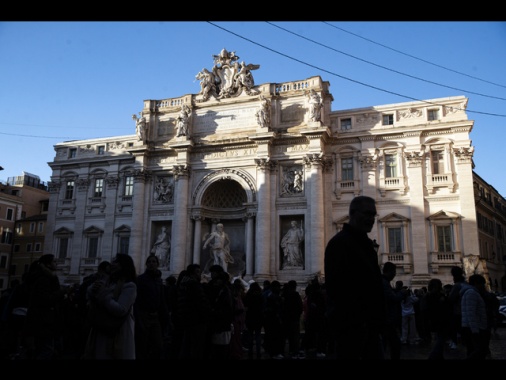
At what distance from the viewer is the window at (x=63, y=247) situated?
116 feet

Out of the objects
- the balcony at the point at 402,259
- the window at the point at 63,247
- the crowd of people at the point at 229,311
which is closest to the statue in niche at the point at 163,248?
the window at the point at 63,247

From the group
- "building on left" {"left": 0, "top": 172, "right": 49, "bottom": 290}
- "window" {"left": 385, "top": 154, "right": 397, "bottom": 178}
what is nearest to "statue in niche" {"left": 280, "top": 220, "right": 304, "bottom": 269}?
"window" {"left": 385, "top": 154, "right": 397, "bottom": 178}

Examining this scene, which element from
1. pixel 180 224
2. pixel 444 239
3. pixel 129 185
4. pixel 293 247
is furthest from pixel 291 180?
pixel 129 185

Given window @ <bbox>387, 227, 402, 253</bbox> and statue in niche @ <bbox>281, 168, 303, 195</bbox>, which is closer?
window @ <bbox>387, 227, 402, 253</bbox>

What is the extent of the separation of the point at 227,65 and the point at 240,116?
167 inches

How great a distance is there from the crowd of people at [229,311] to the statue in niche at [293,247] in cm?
1154

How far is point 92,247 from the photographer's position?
34.6 meters

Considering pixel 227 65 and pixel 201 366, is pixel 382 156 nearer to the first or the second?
pixel 227 65

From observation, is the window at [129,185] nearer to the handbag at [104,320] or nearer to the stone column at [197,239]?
the stone column at [197,239]

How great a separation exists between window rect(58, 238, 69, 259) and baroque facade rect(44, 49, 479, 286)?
8 cm

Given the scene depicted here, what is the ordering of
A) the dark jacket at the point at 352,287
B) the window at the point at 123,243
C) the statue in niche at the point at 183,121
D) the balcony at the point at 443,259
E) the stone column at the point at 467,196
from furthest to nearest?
the window at the point at 123,243
the statue in niche at the point at 183,121
the balcony at the point at 443,259
the stone column at the point at 467,196
the dark jacket at the point at 352,287

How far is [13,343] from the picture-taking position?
1013 cm

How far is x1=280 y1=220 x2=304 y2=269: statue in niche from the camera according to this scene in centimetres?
2824

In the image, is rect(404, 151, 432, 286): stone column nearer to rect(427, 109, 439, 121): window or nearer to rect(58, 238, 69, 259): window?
rect(427, 109, 439, 121): window
